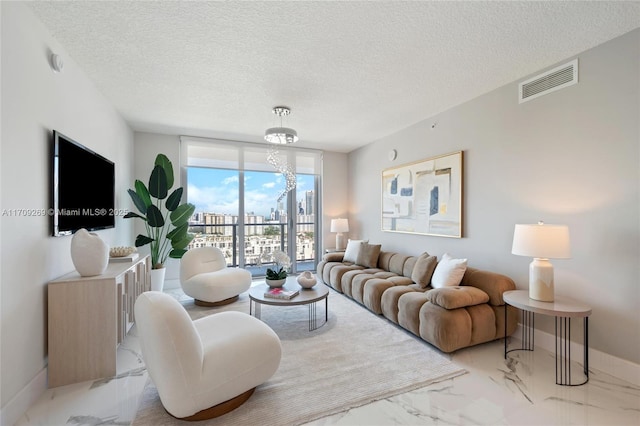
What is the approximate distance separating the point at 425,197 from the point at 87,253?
154 inches

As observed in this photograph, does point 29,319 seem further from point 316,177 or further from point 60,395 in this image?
point 316,177

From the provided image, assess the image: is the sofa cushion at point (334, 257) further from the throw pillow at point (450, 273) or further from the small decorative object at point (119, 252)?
the small decorative object at point (119, 252)

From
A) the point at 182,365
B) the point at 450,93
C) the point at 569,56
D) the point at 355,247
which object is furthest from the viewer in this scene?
the point at 355,247

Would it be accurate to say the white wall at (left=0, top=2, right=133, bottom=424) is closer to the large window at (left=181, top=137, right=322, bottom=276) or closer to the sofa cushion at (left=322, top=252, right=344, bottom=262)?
the large window at (left=181, top=137, right=322, bottom=276)

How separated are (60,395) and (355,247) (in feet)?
12.4

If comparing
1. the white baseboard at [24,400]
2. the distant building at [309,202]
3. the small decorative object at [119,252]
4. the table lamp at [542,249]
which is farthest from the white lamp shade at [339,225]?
the white baseboard at [24,400]

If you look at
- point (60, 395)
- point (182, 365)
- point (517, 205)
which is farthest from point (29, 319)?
point (517, 205)

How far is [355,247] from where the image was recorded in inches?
187

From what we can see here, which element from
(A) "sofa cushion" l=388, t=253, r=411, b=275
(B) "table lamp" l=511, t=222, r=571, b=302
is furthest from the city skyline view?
(B) "table lamp" l=511, t=222, r=571, b=302

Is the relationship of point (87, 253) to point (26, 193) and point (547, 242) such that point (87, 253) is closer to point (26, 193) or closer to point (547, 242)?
point (26, 193)

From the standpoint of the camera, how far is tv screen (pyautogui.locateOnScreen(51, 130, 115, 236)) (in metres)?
2.19

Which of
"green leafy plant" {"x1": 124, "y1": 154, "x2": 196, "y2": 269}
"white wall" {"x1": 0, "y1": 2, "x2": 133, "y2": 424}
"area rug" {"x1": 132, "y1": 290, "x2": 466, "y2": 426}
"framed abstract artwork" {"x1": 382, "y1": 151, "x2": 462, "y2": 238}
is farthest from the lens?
"green leafy plant" {"x1": 124, "y1": 154, "x2": 196, "y2": 269}

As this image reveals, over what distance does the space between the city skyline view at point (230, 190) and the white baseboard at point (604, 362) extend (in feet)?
14.6

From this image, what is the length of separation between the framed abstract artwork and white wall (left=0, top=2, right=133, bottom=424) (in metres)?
4.11
